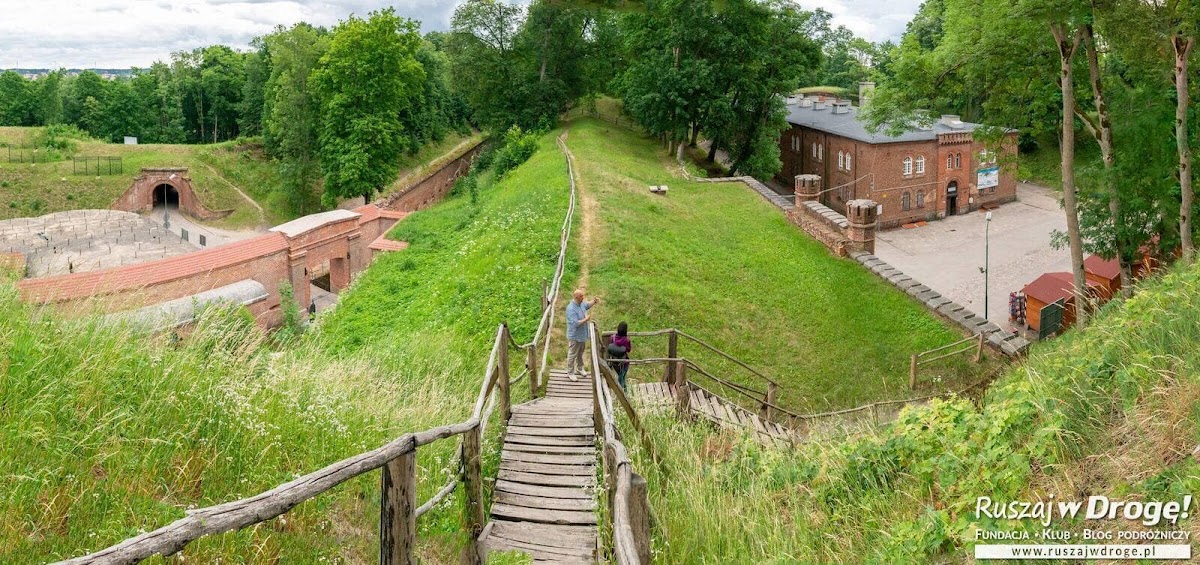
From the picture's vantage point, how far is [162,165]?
48688 mm

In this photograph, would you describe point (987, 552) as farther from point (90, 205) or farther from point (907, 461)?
point (90, 205)

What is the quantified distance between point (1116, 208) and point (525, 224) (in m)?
15.4

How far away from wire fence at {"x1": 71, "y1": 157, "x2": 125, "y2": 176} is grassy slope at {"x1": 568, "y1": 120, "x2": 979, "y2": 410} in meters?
35.8

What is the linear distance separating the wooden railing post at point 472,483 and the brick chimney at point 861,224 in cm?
1928

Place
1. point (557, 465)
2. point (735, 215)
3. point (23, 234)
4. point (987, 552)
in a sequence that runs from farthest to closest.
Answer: point (23, 234), point (735, 215), point (557, 465), point (987, 552)

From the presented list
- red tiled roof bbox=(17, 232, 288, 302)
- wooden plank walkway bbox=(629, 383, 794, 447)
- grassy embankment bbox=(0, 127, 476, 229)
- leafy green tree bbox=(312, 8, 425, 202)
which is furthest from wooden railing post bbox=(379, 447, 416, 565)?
grassy embankment bbox=(0, 127, 476, 229)

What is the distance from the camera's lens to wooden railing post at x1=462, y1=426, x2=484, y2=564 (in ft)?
22.1

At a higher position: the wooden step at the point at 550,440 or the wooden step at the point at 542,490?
the wooden step at the point at 550,440

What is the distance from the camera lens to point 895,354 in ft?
61.9

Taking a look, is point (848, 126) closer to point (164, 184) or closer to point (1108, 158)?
point (1108, 158)

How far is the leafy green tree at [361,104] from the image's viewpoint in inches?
1559

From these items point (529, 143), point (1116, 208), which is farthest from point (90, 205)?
point (1116, 208)

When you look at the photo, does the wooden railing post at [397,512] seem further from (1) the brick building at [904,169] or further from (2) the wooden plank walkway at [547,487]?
(1) the brick building at [904,169]

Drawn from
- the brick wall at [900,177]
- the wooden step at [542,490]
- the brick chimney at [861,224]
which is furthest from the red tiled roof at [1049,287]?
the wooden step at [542,490]
